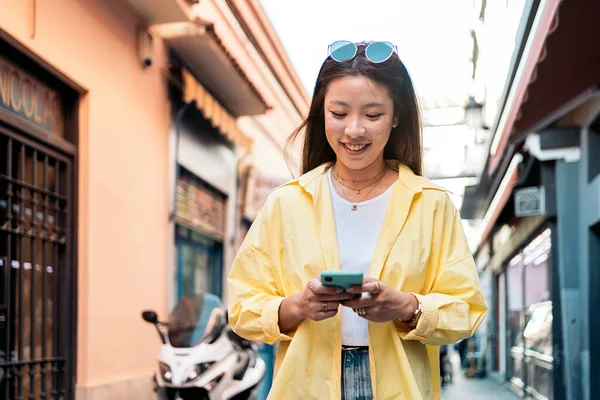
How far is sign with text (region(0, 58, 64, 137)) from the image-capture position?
17.9 feet

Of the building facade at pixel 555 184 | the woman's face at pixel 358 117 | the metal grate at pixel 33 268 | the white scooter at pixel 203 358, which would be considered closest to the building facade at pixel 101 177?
the metal grate at pixel 33 268

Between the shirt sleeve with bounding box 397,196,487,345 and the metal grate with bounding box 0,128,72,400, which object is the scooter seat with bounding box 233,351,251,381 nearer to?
the metal grate with bounding box 0,128,72,400

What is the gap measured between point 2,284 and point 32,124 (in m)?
1.29

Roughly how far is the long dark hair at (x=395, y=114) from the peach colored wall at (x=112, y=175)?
365 centimetres

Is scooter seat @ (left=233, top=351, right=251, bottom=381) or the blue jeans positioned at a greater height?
the blue jeans

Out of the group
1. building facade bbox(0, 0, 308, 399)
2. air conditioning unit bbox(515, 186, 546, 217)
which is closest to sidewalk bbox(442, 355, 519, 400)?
air conditioning unit bbox(515, 186, 546, 217)

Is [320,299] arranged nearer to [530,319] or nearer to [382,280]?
[382,280]

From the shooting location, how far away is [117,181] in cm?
729

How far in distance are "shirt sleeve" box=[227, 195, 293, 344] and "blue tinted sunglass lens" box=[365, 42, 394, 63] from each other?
0.50 m

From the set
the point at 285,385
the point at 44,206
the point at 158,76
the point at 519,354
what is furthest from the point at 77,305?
the point at 519,354

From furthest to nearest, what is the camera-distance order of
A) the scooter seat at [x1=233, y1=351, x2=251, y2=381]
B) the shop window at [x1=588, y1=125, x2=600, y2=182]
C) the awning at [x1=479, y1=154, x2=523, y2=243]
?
1. the awning at [x1=479, y1=154, x2=523, y2=243]
2. the shop window at [x1=588, y1=125, x2=600, y2=182]
3. the scooter seat at [x1=233, y1=351, x2=251, y2=381]

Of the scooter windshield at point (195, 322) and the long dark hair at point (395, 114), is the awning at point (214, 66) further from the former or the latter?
the long dark hair at point (395, 114)

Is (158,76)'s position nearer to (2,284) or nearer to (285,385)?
(2,284)

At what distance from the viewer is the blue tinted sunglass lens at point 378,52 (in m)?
1.98
